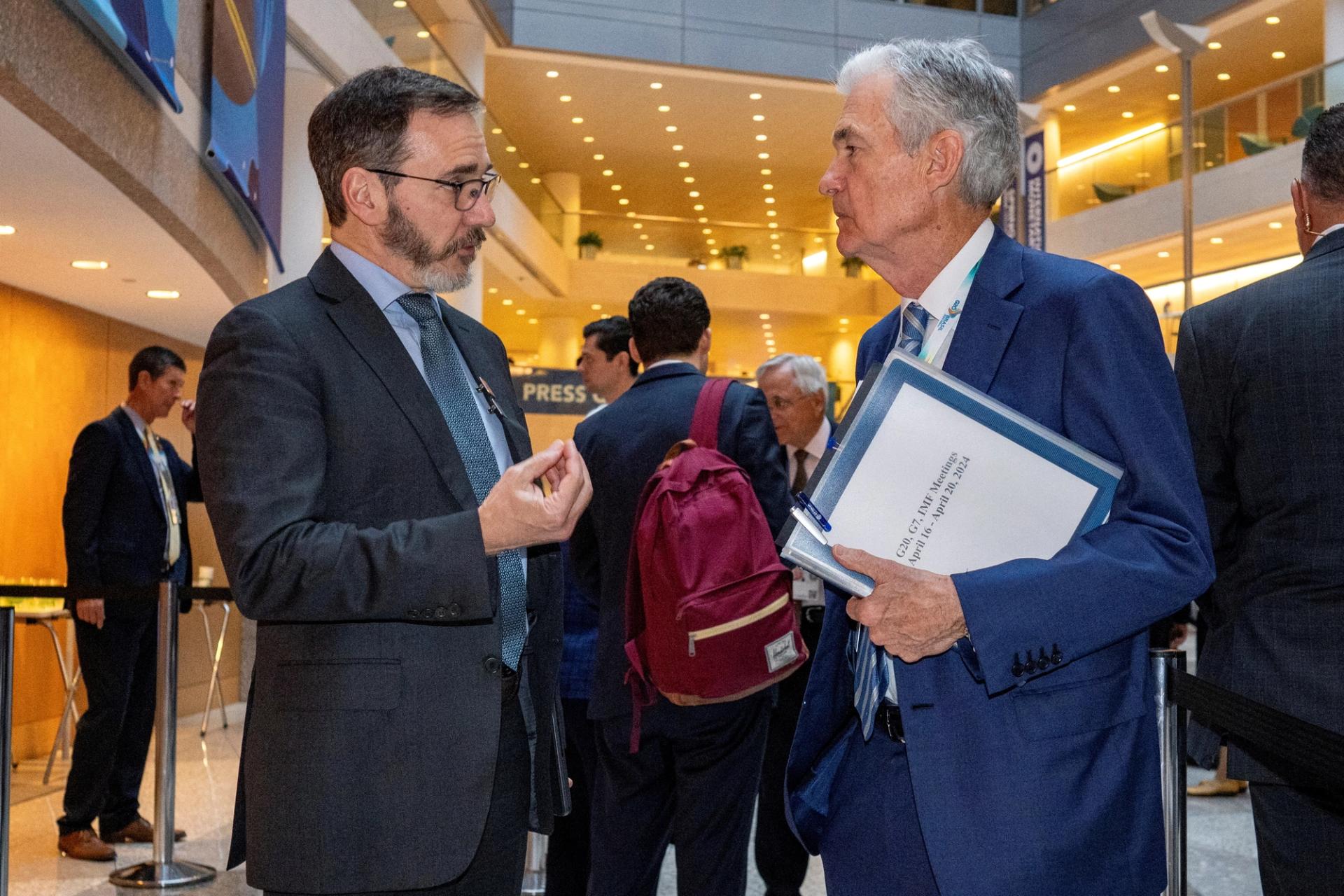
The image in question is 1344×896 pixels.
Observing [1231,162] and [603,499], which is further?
[1231,162]

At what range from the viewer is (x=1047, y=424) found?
62.4 inches

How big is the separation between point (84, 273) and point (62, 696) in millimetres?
2814

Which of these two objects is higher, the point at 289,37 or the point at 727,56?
the point at 727,56

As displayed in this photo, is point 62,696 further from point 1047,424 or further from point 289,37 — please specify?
point 1047,424

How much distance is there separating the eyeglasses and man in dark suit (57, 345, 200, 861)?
13.2 feet

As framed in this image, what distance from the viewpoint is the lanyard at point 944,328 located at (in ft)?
5.69

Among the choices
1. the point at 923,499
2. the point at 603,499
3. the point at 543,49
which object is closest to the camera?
the point at 923,499

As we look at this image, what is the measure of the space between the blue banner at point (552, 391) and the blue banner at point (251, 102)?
12.4 meters

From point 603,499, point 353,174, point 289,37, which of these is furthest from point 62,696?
point 353,174

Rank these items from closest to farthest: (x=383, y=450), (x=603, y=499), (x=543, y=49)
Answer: (x=383, y=450) → (x=603, y=499) → (x=543, y=49)

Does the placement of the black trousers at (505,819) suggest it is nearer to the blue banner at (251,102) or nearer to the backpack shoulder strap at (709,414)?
the backpack shoulder strap at (709,414)

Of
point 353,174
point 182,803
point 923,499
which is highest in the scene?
point 353,174

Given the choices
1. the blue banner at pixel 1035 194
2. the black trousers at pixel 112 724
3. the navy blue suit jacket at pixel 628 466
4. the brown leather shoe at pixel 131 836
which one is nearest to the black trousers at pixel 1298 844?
the navy blue suit jacket at pixel 628 466

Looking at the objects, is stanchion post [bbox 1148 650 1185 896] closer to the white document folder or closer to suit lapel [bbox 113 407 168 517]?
the white document folder
